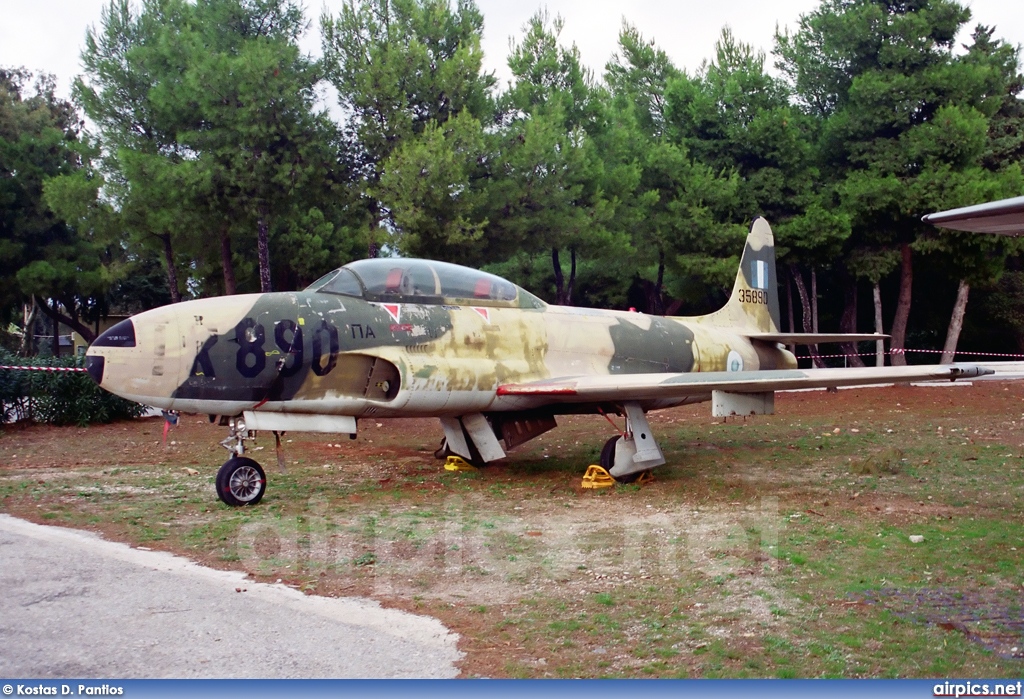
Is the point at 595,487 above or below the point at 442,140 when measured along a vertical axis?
below

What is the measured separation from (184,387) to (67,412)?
10.4 metres

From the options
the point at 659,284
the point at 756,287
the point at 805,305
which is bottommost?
the point at 756,287

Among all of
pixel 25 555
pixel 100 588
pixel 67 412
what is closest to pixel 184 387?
pixel 25 555

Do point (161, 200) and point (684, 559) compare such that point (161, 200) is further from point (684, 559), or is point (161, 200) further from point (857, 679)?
point (857, 679)

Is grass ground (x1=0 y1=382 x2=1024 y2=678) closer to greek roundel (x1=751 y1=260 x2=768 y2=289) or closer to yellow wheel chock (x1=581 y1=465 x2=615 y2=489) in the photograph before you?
yellow wheel chock (x1=581 y1=465 x2=615 y2=489)

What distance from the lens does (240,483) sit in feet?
31.6

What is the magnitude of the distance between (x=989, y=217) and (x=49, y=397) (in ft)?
57.5

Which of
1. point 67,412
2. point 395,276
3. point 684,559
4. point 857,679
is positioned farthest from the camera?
point 67,412

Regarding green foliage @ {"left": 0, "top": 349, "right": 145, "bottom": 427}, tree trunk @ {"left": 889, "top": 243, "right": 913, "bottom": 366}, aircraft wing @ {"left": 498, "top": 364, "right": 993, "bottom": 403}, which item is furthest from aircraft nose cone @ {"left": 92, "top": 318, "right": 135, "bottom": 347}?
tree trunk @ {"left": 889, "top": 243, "right": 913, "bottom": 366}

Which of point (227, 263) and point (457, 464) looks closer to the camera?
point (457, 464)

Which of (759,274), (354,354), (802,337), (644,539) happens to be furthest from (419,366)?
(759,274)

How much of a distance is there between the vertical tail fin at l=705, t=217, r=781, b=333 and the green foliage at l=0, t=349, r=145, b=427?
12.6 m

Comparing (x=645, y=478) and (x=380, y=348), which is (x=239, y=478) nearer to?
(x=380, y=348)

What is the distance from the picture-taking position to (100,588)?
20.8 feet
